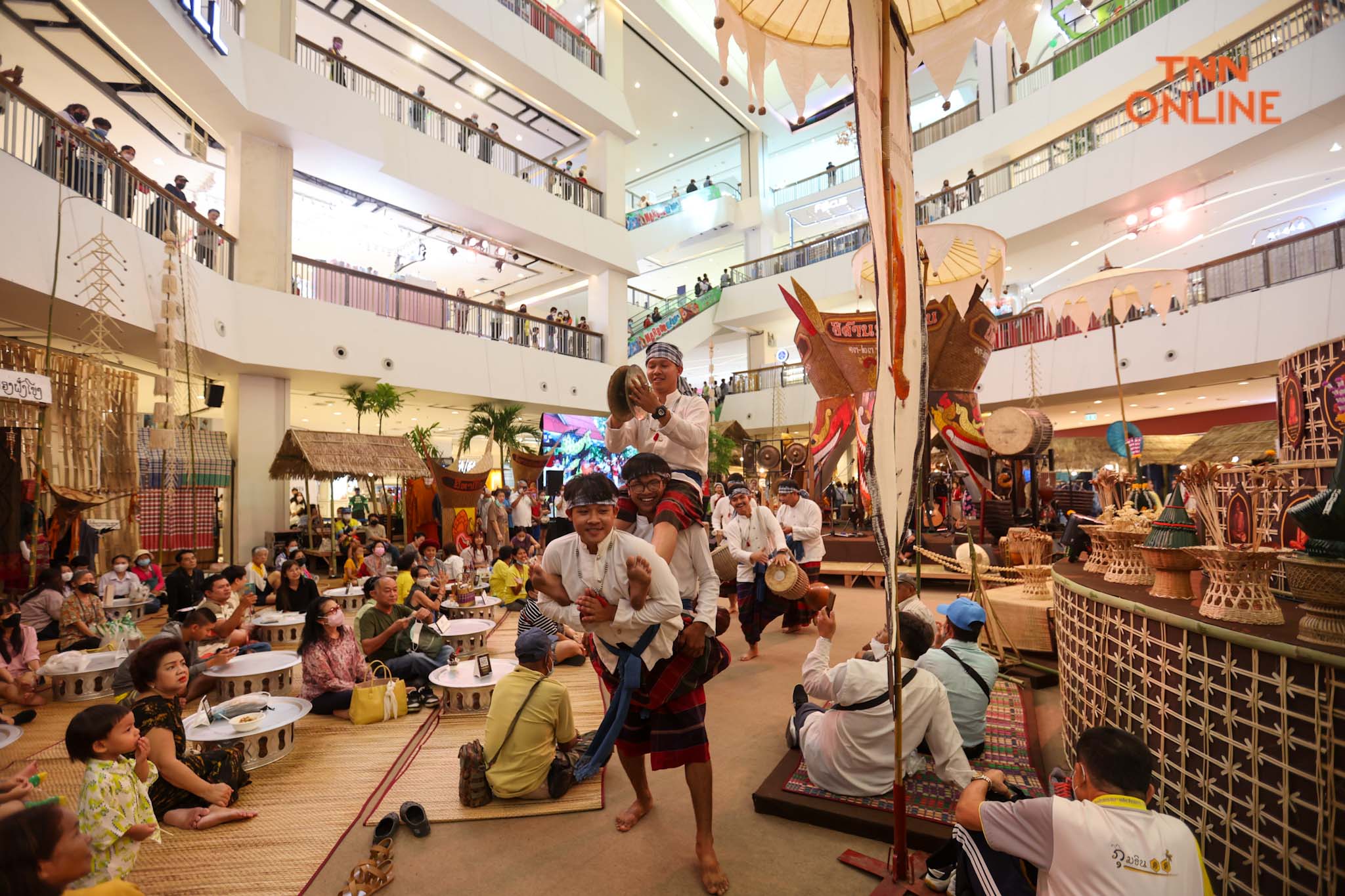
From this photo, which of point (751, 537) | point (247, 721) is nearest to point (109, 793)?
point (247, 721)

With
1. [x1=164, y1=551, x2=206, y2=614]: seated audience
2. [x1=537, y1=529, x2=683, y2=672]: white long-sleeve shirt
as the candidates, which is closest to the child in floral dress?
[x1=537, y1=529, x2=683, y2=672]: white long-sleeve shirt

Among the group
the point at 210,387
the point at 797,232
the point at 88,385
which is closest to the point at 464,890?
the point at 88,385

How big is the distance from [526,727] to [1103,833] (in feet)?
8.36

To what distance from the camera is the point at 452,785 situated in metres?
3.48

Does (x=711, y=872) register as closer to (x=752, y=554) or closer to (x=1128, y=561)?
(x=1128, y=561)

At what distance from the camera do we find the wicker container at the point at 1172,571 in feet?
8.45

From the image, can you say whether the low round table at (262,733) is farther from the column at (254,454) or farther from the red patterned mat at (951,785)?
the column at (254,454)

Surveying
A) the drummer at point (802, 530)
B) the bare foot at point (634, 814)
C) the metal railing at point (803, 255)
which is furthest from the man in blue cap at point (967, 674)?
the metal railing at point (803, 255)

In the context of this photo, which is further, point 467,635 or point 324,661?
point 467,635

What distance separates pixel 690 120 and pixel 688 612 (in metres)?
Answer: 22.4

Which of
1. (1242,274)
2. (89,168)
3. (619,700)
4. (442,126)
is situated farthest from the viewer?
(442,126)

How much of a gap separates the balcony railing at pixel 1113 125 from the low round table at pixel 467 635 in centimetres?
865

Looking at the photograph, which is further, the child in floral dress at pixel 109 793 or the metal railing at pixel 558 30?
the metal railing at pixel 558 30

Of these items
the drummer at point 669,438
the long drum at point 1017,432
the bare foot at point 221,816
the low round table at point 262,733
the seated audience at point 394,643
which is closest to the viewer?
the drummer at point 669,438
